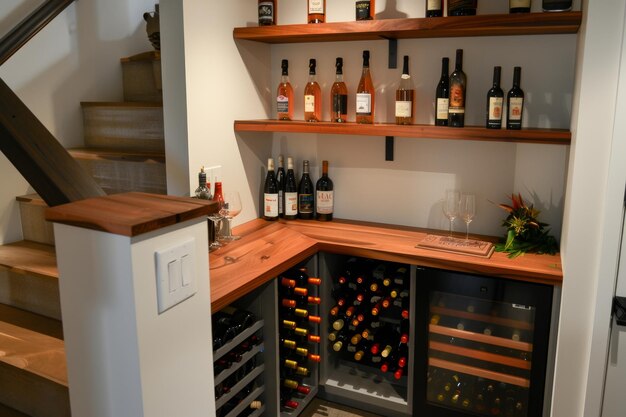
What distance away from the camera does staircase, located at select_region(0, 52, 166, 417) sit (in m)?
1.78

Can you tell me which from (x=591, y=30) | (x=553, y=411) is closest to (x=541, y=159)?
(x=591, y=30)

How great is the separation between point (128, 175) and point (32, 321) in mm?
803

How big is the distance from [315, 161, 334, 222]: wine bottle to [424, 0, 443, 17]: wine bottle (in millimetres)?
906

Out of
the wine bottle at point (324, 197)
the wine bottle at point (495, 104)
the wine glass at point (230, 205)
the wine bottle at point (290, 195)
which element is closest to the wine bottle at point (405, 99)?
the wine bottle at point (495, 104)

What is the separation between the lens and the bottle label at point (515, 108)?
2320 mm

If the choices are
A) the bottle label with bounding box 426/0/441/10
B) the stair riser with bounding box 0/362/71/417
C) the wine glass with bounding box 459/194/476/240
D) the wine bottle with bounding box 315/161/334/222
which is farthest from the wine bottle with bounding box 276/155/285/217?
the stair riser with bounding box 0/362/71/417

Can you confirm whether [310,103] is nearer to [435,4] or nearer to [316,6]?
[316,6]

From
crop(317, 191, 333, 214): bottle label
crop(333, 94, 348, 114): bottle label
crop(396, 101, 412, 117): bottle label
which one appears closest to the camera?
crop(396, 101, 412, 117): bottle label

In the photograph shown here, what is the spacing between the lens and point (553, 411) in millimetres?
2172

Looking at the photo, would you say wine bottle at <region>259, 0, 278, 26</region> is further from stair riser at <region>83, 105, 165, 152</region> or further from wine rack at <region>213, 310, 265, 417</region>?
wine rack at <region>213, 310, 265, 417</region>

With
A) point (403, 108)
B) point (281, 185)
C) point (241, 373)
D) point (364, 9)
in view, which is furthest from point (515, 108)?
point (241, 373)

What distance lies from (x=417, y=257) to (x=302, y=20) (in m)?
1.41

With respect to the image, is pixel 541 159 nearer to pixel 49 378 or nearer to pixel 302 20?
pixel 302 20

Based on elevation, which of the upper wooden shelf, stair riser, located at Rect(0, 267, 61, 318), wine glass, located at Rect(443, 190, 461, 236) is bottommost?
stair riser, located at Rect(0, 267, 61, 318)
